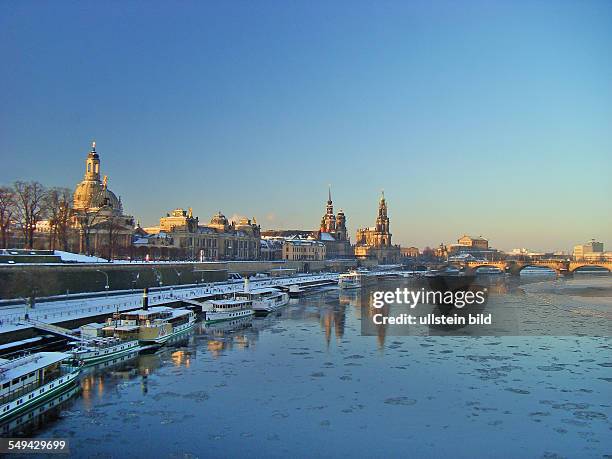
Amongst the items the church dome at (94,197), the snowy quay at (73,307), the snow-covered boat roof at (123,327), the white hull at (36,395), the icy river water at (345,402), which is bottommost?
the icy river water at (345,402)

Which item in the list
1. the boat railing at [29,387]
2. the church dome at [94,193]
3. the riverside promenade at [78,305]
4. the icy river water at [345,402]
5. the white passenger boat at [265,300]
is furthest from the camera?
the church dome at [94,193]

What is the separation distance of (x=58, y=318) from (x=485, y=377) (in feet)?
102

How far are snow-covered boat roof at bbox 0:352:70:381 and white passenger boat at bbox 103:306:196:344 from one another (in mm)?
10106

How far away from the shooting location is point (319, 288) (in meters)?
114

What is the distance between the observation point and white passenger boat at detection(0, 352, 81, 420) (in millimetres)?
26772

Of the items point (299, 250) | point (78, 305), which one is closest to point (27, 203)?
point (78, 305)

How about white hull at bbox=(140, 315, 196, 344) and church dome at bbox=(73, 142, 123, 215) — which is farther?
church dome at bbox=(73, 142, 123, 215)

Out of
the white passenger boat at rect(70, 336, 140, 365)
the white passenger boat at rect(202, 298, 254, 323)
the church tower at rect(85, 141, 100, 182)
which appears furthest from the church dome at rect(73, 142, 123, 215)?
the white passenger boat at rect(70, 336, 140, 365)

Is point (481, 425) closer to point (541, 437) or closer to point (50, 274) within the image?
point (541, 437)

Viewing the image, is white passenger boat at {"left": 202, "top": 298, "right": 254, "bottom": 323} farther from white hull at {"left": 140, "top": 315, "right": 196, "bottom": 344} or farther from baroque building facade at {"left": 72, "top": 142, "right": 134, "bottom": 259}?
baroque building facade at {"left": 72, "top": 142, "right": 134, "bottom": 259}

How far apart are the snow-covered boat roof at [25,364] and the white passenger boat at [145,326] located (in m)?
10.1

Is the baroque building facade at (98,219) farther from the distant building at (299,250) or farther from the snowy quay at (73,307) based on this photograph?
the distant building at (299,250)

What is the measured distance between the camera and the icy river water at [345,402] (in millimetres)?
23719

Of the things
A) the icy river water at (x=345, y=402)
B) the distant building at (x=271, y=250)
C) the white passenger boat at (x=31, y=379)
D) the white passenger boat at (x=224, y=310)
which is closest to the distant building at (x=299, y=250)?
the distant building at (x=271, y=250)
